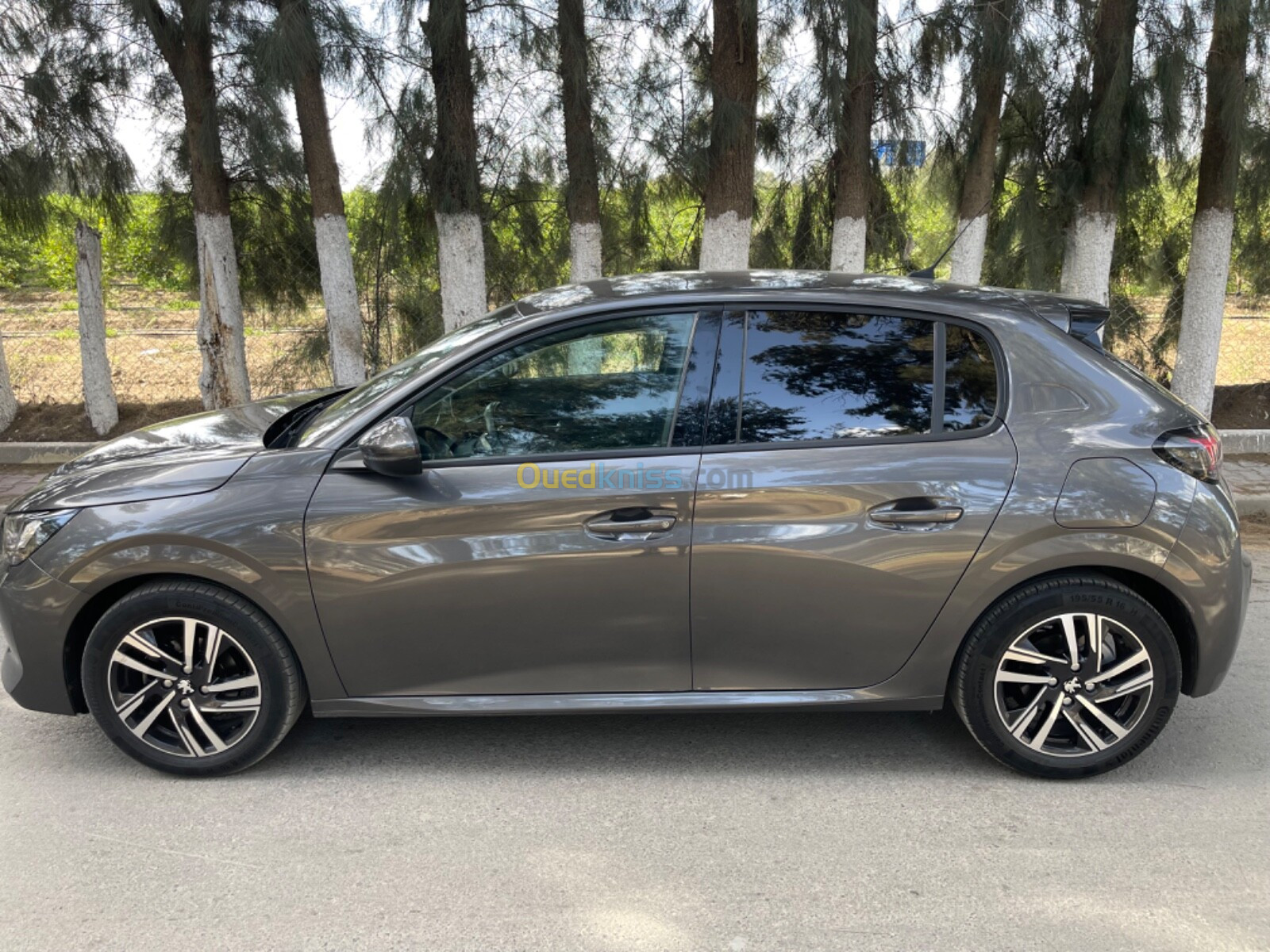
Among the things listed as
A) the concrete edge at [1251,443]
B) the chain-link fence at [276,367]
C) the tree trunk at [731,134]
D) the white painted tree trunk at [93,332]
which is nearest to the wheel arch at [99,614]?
the tree trunk at [731,134]

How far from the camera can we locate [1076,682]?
11.5 ft

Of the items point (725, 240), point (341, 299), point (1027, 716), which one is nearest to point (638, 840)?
point (1027, 716)

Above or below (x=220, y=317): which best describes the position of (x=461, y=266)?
above

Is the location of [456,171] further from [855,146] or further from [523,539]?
[523,539]

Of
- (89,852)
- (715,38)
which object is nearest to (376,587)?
(89,852)

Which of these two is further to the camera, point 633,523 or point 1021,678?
point 1021,678

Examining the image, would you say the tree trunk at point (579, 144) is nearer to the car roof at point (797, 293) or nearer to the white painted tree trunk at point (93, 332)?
the car roof at point (797, 293)

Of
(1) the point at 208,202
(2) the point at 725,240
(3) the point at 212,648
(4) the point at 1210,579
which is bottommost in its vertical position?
(3) the point at 212,648

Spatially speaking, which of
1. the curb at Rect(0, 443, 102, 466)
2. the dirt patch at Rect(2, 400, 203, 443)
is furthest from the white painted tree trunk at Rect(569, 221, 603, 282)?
the curb at Rect(0, 443, 102, 466)

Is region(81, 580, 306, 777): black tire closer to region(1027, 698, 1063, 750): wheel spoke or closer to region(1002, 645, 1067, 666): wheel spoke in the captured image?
region(1002, 645, 1067, 666): wheel spoke

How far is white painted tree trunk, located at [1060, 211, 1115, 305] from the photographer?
27.9 feet

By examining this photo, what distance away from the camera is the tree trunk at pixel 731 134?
24.5ft

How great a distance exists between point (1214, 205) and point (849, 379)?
665 cm

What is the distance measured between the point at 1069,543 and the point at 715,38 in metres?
5.47
